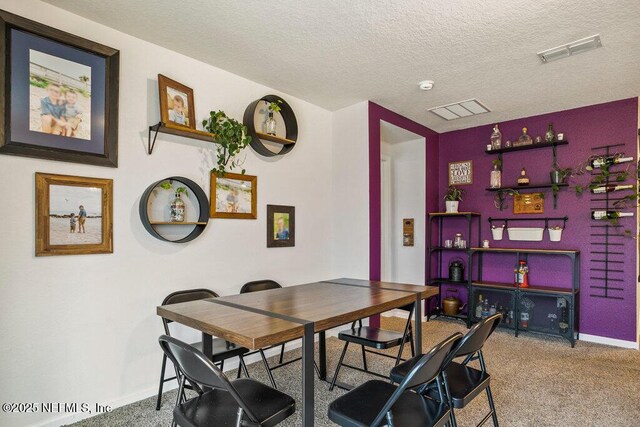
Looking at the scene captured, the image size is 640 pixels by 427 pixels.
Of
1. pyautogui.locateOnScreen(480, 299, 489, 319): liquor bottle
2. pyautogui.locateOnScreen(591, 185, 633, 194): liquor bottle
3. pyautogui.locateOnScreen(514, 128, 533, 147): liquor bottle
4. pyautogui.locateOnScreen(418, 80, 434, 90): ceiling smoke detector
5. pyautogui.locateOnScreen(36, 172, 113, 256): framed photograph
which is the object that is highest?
pyautogui.locateOnScreen(418, 80, 434, 90): ceiling smoke detector

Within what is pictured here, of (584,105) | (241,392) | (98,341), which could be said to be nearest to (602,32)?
(584,105)

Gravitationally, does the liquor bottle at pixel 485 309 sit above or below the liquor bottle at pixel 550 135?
below

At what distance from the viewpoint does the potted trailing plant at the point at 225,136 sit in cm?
293

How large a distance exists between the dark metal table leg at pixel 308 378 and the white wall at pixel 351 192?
7.46 ft

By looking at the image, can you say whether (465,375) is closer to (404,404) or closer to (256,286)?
(404,404)

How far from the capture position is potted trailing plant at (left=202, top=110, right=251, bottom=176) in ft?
9.62

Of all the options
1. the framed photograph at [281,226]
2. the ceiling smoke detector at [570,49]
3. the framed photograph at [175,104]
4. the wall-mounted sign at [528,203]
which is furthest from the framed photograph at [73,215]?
the wall-mounted sign at [528,203]

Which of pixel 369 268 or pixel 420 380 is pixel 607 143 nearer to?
pixel 369 268

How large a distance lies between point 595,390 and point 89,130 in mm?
4178

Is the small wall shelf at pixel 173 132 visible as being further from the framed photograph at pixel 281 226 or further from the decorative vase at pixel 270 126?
the framed photograph at pixel 281 226

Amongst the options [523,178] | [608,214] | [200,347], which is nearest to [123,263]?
[200,347]

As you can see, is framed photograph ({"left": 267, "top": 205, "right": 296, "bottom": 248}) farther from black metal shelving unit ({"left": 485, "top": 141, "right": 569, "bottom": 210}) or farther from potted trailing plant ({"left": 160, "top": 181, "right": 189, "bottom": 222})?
black metal shelving unit ({"left": 485, "top": 141, "right": 569, "bottom": 210})

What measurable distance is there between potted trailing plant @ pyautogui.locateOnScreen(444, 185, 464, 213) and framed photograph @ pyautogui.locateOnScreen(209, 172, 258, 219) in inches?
109

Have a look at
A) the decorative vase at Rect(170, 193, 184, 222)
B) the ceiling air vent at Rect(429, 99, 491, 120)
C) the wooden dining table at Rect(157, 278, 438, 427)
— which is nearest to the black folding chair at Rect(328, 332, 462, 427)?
the wooden dining table at Rect(157, 278, 438, 427)
